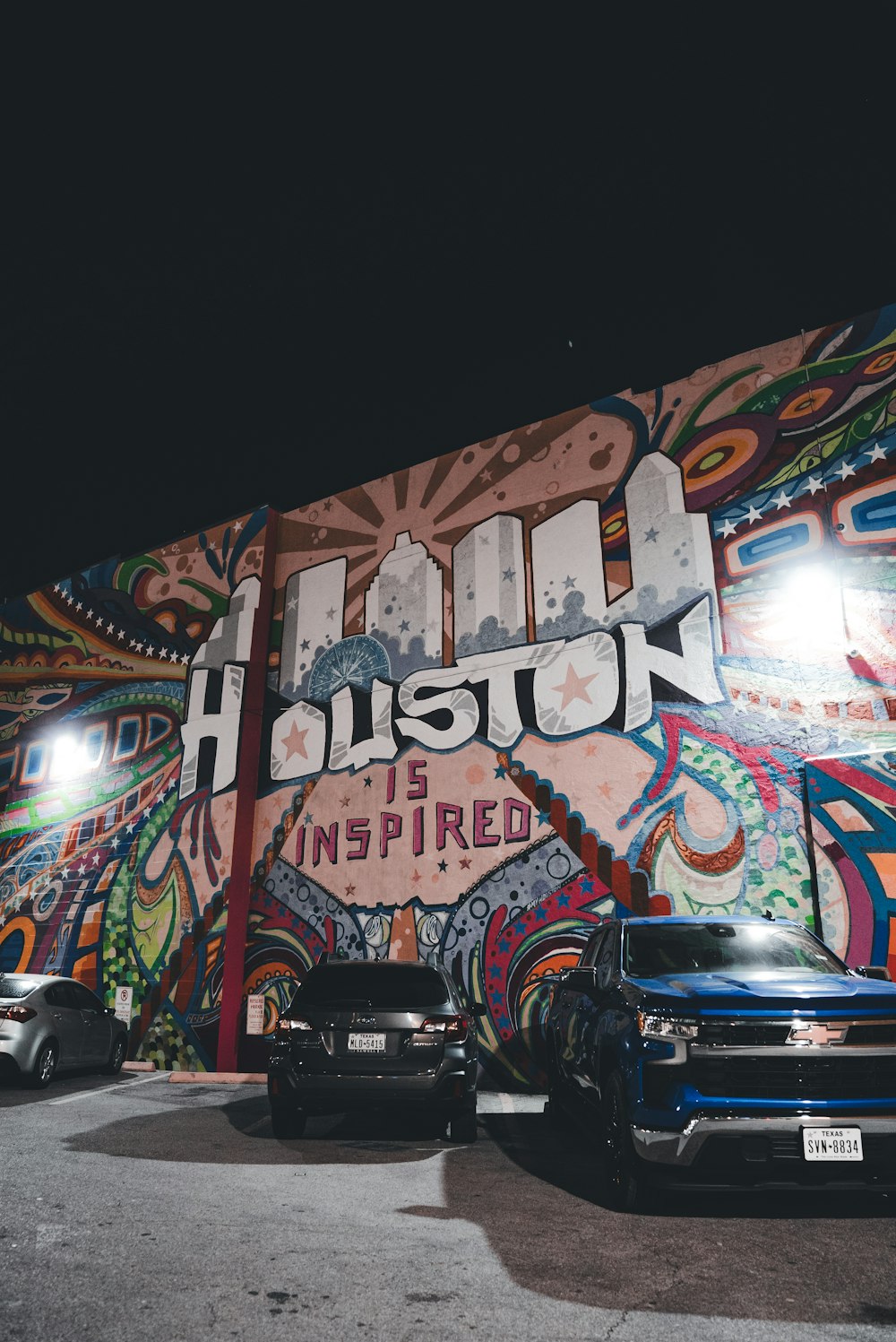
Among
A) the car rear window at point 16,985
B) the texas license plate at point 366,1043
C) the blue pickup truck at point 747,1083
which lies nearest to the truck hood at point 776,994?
the blue pickup truck at point 747,1083

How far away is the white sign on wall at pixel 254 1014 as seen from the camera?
14.4 metres

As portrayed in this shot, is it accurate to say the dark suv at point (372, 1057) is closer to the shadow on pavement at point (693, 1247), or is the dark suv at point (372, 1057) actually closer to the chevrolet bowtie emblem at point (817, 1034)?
the shadow on pavement at point (693, 1247)

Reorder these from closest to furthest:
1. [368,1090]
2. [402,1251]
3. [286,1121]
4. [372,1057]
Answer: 1. [402,1251]
2. [368,1090]
3. [372,1057]
4. [286,1121]

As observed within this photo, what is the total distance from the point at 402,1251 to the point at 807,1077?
2.32 meters

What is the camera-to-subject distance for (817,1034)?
511 centimetres

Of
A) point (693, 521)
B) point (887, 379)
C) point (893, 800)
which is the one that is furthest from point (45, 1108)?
point (887, 379)

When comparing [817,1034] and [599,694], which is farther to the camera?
[599,694]

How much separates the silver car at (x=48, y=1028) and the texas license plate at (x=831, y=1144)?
9.36 m

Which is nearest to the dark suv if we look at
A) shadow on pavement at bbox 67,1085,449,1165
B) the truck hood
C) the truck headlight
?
shadow on pavement at bbox 67,1085,449,1165

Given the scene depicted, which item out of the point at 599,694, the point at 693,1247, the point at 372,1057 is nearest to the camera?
the point at 693,1247

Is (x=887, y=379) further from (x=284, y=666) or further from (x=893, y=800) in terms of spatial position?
(x=284, y=666)

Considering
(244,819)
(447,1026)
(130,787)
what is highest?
(130,787)

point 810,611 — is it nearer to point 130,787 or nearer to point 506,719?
point 506,719

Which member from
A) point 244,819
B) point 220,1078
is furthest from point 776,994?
point 244,819
